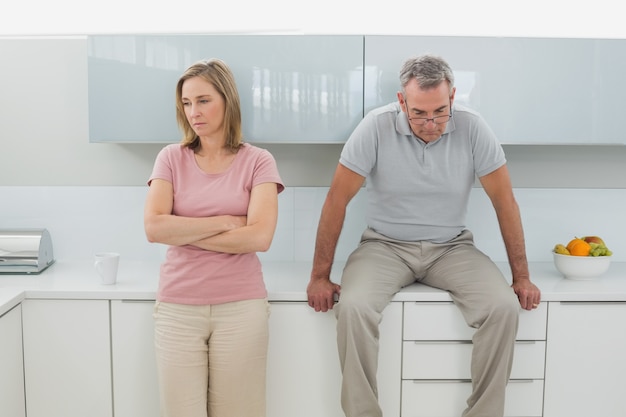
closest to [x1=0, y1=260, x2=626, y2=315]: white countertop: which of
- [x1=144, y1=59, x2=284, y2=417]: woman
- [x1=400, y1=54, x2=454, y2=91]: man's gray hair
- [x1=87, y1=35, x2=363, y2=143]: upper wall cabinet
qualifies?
[x1=144, y1=59, x2=284, y2=417]: woman

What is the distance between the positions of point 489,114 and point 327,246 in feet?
2.62

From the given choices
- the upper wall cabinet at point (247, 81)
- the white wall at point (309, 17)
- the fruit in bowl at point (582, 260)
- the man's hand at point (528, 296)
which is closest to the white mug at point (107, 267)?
the upper wall cabinet at point (247, 81)

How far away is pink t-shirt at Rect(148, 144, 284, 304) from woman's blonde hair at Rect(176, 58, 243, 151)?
56 mm

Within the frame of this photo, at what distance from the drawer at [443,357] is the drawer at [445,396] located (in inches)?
1.3

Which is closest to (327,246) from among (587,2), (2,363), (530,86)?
(530,86)

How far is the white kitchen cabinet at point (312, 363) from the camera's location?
2.30 meters

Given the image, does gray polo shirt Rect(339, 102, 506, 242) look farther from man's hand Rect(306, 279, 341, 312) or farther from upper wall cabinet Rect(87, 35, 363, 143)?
man's hand Rect(306, 279, 341, 312)

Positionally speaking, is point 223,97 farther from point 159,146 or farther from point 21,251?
point 21,251

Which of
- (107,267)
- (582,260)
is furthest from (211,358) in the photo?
(582,260)

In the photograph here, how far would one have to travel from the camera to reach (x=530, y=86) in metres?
2.43

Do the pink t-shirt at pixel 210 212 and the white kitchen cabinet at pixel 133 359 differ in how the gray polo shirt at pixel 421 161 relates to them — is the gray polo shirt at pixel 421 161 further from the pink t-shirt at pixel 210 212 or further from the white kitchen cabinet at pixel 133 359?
the white kitchen cabinet at pixel 133 359

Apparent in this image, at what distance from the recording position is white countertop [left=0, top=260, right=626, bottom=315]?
2.29 metres

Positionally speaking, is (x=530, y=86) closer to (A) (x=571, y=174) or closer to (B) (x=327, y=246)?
(A) (x=571, y=174)

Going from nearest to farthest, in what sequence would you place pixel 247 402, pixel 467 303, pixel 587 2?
1. pixel 247 402
2. pixel 467 303
3. pixel 587 2
